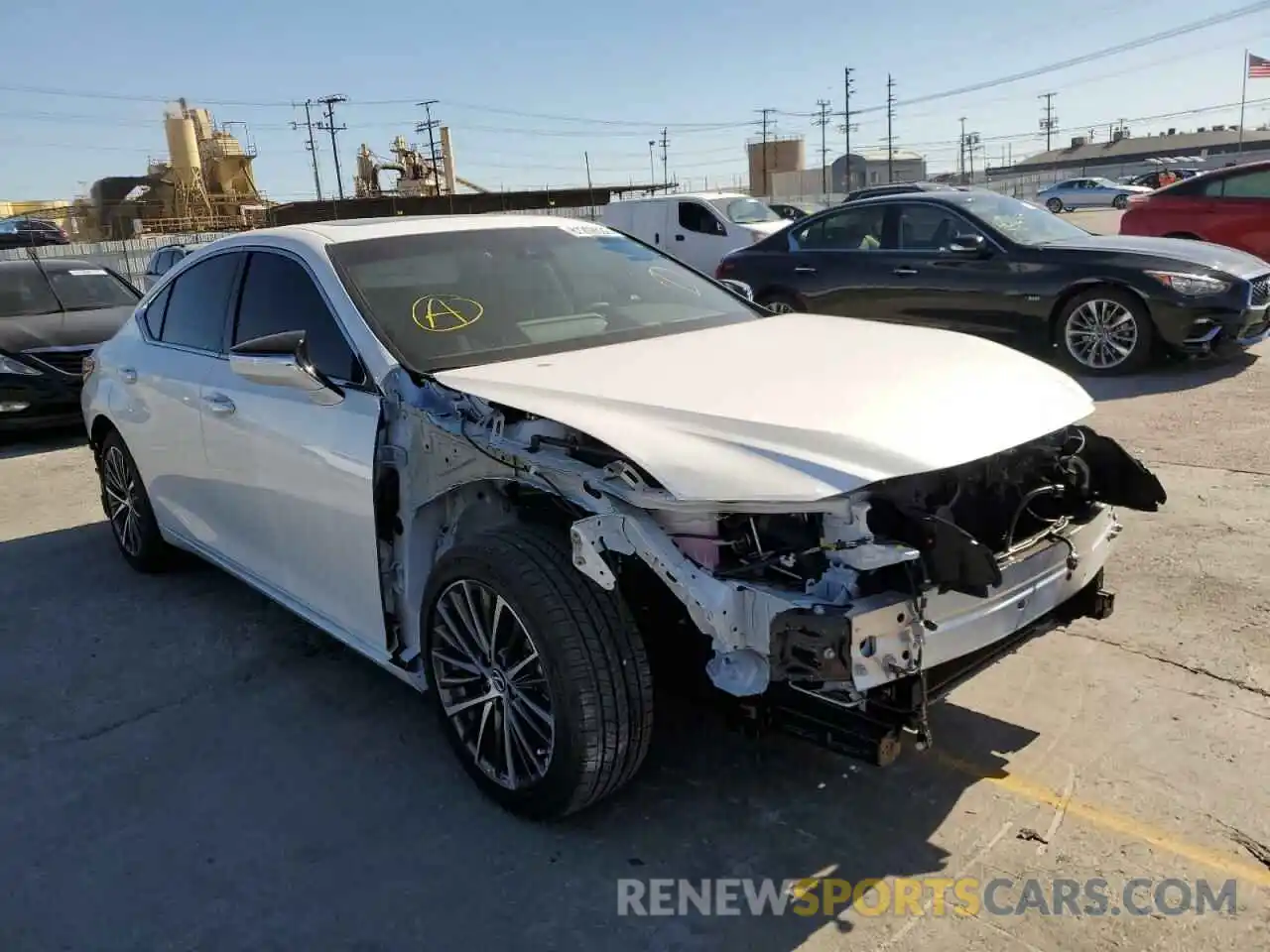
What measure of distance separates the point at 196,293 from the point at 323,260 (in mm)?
1238

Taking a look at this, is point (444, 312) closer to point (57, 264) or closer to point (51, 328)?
point (51, 328)

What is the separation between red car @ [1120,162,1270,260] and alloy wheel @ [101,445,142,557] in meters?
11.3

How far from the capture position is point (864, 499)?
244 cm

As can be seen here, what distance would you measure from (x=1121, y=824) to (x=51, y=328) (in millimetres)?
9629

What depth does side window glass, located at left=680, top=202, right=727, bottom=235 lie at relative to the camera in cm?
1678

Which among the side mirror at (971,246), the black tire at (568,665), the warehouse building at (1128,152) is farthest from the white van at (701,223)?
the warehouse building at (1128,152)

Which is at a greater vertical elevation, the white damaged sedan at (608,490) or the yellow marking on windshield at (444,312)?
the yellow marking on windshield at (444,312)

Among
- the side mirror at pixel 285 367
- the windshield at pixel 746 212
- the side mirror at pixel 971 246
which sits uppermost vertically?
the windshield at pixel 746 212

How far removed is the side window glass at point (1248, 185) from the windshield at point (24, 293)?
12904 mm

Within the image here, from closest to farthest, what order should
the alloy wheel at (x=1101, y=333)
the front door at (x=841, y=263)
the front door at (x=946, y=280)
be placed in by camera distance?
the alloy wheel at (x=1101, y=333)
the front door at (x=946, y=280)
the front door at (x=841, y=263)

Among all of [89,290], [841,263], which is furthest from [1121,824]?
[89,290]

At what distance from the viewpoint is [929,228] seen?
29.6 feet

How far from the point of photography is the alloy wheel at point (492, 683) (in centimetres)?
279

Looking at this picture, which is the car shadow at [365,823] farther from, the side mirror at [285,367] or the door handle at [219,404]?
the side mirror at [285,367]
